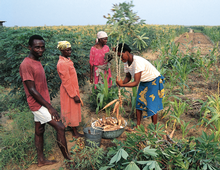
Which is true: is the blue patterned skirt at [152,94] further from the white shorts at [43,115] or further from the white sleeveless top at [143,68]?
the white shorts at [43,115]

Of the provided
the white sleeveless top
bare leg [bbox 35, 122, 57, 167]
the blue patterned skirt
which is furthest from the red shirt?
the blue patterned skirt

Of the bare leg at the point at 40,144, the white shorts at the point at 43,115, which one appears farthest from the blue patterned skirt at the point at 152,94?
the bare leg at the point at 40,144

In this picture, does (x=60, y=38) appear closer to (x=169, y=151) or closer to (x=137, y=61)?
(x=137, y=61)

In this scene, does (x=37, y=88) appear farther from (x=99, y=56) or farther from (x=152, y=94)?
(x=99, y=56)

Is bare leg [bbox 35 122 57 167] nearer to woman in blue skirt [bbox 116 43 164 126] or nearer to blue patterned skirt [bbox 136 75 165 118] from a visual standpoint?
woman in blue skirt [bbox 116 43 164 126]

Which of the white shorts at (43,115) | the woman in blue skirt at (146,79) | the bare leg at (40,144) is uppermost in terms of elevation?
the woman in blue skirt at (146,79)

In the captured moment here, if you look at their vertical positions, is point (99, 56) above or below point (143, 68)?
above

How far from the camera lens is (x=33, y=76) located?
6.98 ft

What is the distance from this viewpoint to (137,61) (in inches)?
102

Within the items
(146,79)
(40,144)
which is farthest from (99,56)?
(40,144)

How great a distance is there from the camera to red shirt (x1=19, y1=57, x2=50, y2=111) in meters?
2.03

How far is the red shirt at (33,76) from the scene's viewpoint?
6.64 feet

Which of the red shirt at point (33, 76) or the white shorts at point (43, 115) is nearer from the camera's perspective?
the red shirt at point (33, 76)

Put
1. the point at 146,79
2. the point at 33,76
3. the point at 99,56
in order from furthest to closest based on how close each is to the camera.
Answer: the point at 99,56 → the point at 146,79 → the point at 33,76
